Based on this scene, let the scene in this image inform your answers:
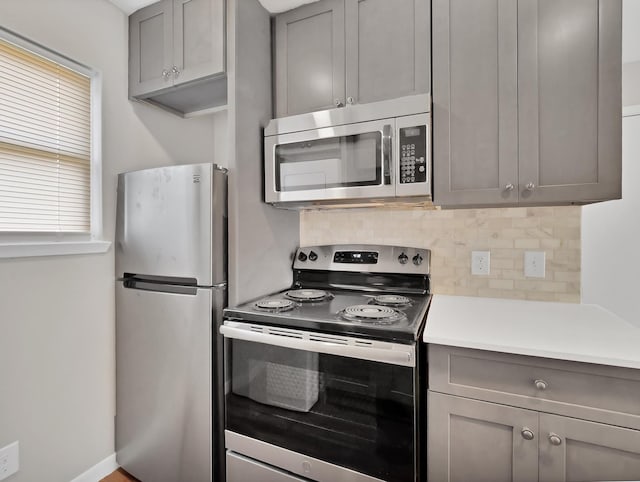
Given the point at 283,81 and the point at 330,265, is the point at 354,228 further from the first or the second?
the point at 283,81

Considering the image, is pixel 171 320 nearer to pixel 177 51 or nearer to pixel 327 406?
pixel 327 406

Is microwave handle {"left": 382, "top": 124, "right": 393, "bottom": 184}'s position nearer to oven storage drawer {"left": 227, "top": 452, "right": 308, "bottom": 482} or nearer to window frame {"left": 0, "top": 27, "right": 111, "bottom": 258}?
oven storage drawer {"left": 227, "top": 452, "right": 308, "bottom": 482}

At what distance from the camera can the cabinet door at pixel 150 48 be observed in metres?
1.77

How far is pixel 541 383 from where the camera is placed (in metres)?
1.03

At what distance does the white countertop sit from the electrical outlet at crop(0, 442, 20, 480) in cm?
178

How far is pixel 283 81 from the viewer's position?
69.6 inches

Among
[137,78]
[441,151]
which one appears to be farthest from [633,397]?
[137,78]

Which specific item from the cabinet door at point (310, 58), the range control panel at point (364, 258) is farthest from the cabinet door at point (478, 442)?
the cabinet door at point (310, 58)

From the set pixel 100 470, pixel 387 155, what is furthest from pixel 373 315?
pixel 100 470

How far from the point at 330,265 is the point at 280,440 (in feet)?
3.15

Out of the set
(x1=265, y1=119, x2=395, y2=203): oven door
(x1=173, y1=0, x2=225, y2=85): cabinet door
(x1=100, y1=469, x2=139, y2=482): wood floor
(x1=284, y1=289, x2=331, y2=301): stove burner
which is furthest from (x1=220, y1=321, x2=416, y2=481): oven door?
(x1=173, y1=0, x2=225, y2=85): cabinet door

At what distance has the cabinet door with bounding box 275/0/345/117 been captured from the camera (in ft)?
5.34

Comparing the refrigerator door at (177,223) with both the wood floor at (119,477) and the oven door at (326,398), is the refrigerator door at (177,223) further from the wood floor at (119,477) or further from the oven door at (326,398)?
the wood floor at (119,477)

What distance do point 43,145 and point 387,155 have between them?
5.23 feet
